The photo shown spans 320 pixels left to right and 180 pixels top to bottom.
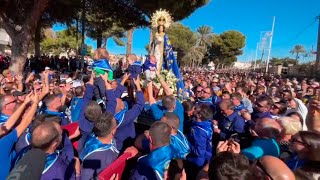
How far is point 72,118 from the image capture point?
4641 millimetres

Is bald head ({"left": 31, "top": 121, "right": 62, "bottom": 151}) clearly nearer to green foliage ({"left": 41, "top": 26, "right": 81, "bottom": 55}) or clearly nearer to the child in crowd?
the child in crowd

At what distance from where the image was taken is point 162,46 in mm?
7961

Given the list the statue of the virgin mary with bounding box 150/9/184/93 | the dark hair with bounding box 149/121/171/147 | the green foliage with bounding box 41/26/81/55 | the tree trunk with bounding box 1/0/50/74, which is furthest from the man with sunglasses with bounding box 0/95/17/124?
the green foliage with bounding box 41/26/81/55

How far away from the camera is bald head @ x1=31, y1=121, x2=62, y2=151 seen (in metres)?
2.58

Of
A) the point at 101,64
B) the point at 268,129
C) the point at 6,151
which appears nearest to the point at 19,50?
the point at 101,64

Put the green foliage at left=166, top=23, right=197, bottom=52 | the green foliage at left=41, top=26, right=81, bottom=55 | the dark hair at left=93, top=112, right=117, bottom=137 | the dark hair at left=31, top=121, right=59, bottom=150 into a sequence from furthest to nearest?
the green foliage at left=41, top=26, right=81, bottom=55 → the green foliage at left=166, top=23, right=197, bottom=52 → the dark hair at left=93, top=112, right=117, bottom=137 → the dark hair at left=31, top=121, right=59, bottom=150

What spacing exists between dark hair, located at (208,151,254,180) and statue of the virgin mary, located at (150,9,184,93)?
18.3 ft

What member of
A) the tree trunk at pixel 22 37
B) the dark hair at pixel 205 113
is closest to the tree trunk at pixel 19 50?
the tree trunk at pixel 22 37

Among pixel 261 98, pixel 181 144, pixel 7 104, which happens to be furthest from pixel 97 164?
pixel 261 98

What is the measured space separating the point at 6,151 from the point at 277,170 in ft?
7.24

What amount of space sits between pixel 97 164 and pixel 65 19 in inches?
717

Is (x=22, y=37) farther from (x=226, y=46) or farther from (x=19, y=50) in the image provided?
(x=226, y=46)

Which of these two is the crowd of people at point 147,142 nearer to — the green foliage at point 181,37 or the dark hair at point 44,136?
the dark hair at point 44,136

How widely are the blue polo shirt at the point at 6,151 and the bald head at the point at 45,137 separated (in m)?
0.41
